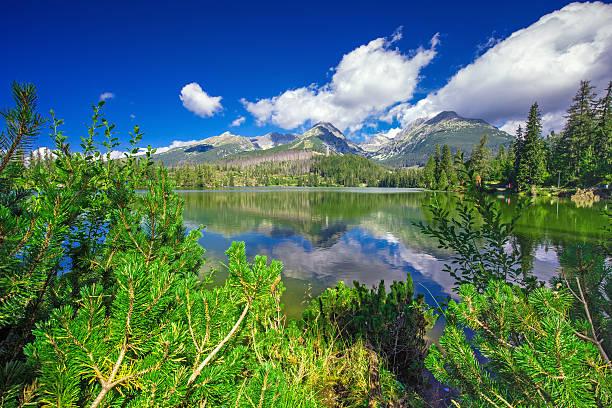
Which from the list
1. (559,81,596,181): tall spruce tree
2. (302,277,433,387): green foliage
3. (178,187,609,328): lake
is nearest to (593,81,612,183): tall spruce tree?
(559,81,596,181): tall spruce tree

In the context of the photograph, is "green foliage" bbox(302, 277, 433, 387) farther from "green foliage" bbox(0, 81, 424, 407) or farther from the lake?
"green foliage" bbox(0, 81, 424, 407)

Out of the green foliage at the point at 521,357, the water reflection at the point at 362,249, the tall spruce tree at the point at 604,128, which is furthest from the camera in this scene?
the tall spruce tree at the point at 604,128

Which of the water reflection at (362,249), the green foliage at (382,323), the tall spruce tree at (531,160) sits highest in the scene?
the tall spruce tree at (531,160)

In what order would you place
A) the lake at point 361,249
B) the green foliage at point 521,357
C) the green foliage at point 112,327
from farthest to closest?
1. the lake at point 361,249
2. the green foliage at point 521,357
3. the green foliage at point 112,327

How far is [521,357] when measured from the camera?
1.20 meters

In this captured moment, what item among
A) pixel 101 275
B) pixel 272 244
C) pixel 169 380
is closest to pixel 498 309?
pixel 169 380

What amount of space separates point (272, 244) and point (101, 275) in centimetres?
1827

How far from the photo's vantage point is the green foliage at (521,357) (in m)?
1.12

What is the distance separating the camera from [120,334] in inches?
39.8

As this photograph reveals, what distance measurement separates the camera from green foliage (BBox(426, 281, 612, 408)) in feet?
3.67

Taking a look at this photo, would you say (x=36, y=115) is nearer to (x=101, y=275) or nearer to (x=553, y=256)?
(x=101, y=275)

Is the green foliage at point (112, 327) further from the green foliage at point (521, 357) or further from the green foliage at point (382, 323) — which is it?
the green foliage at point (382, 323)

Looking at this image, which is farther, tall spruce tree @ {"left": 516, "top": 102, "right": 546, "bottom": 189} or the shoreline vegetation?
tall spruce tree @ {"left": 516, "top": 102, "right": 546, "bottom": 189}

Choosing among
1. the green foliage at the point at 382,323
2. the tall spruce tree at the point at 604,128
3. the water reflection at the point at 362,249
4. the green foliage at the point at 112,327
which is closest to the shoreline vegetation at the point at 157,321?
the green foliage at the point at 112,327
